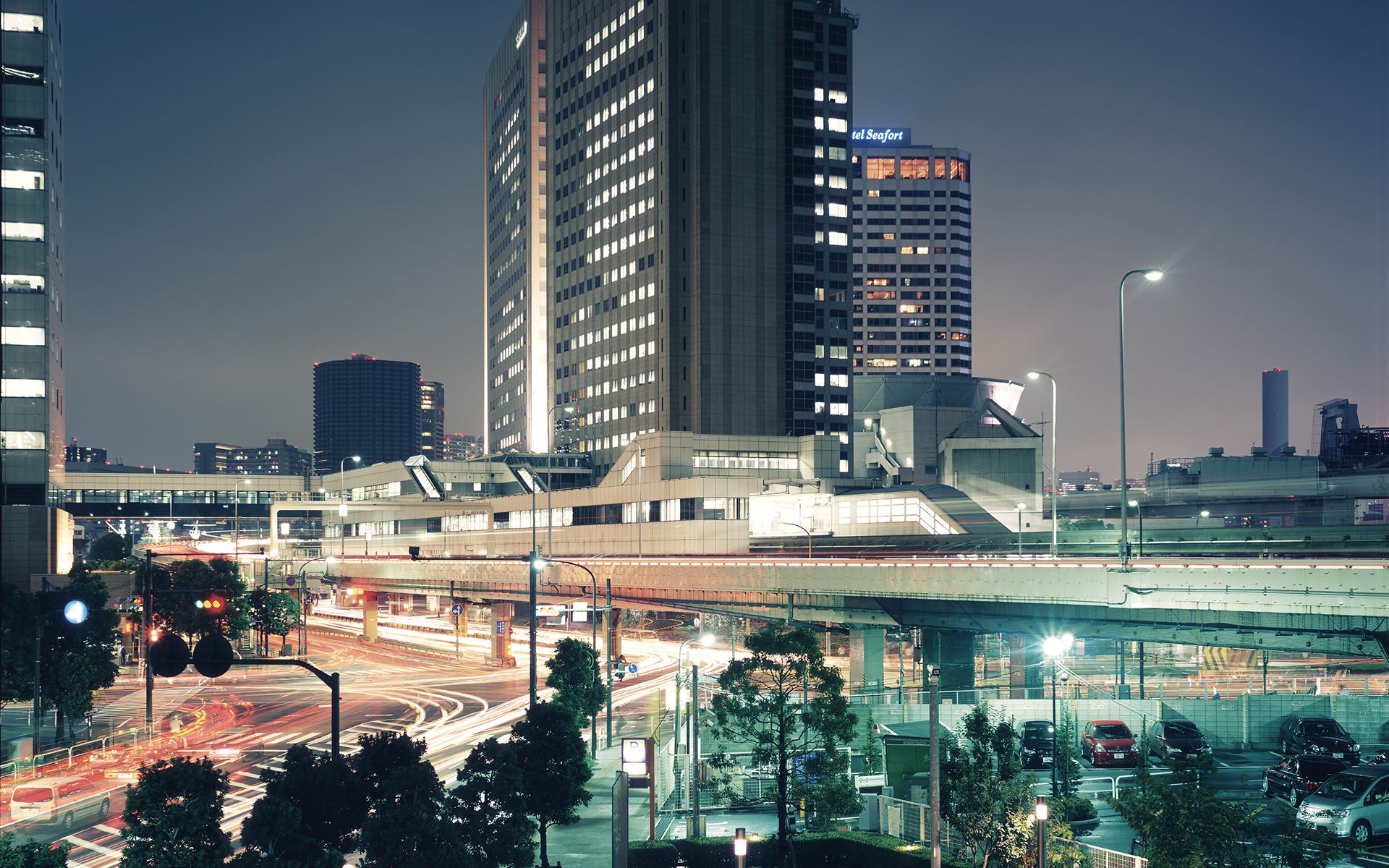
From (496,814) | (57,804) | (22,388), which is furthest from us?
(22,388)

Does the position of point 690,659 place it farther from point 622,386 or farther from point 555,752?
point 622,386

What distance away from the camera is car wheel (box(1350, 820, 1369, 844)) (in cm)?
3391

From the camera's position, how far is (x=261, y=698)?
267 feet

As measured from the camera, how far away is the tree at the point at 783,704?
1550 inches

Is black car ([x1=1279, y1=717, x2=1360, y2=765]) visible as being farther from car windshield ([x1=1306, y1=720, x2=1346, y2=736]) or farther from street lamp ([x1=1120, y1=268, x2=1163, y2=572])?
→ street lamp ([x1=1120, y1=268, x2=1163, y2=572])

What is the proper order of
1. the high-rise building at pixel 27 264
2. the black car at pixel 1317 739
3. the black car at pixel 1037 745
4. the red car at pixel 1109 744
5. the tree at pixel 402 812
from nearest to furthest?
1. the tree at pixel 402 812
2. the black car at pixel 1317 739
3. the black car at pixel 1037 745
4. the red car at pixel 1109 744
5. the high-rise building at pixel 27 264

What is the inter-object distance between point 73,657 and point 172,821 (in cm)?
3773

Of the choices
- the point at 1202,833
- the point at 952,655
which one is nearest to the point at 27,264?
the point at 952,655

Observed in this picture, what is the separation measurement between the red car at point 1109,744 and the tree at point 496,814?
1124 inches

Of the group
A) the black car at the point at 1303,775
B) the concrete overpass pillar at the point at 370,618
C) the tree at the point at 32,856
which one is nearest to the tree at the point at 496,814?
the tree at the point at 32,856

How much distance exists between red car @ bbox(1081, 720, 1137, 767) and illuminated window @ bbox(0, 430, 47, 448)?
3599 inches

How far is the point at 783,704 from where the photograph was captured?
3953 centimetres

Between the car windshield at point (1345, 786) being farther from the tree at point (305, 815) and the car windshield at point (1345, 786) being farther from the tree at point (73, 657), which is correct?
the tree at point (73, 657)

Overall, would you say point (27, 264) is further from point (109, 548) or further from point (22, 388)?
point (109, 548)
